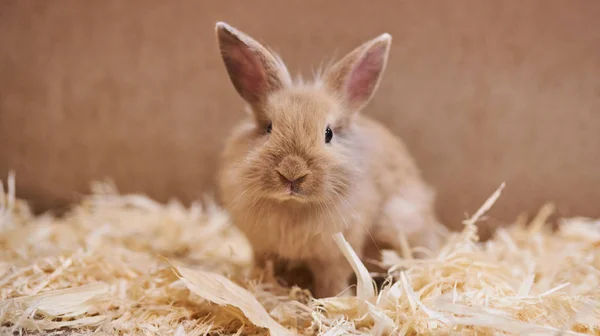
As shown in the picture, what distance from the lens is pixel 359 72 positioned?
7.07 ft

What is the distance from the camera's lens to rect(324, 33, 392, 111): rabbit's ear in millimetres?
2088

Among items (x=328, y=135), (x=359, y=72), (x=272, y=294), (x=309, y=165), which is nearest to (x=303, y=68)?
(x=359, y=72)

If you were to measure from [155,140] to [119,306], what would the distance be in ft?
4.89

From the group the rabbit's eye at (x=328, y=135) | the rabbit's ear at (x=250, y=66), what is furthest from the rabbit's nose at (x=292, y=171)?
the rabbit's ear at (x=250, y=66)

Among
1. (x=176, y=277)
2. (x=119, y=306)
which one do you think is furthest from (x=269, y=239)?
(x=119, y=306)

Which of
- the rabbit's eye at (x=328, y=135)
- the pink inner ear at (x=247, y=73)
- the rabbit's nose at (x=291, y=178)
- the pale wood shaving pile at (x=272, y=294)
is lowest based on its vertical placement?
the pale wood shaving pile at (x=272, y=294)

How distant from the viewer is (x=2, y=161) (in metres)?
3.27

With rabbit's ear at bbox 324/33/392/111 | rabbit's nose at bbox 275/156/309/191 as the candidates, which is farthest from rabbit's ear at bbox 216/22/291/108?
Result: rabbit's nose at bbox 275/156/309/191

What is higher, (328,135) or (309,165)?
(328,135)

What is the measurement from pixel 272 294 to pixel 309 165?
2.07ft

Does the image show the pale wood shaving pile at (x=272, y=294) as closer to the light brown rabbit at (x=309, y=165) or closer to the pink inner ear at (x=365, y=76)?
the light brown rabbit at (x=309, y=165)

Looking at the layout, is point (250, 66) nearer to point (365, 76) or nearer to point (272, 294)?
point (365, 76)

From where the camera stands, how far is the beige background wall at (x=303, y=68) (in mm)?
2787

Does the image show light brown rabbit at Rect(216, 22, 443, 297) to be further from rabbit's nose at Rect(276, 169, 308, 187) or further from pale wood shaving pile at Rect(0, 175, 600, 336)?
pale wood shaving pile at Rect(0, 175, 600, 336)
